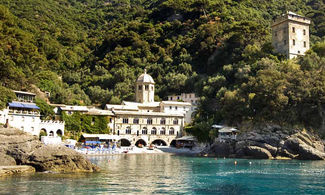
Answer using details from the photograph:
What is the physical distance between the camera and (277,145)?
4516 centimetres

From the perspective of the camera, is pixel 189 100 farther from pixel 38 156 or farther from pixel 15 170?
pixel 15 170

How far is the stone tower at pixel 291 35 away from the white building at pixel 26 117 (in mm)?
40815

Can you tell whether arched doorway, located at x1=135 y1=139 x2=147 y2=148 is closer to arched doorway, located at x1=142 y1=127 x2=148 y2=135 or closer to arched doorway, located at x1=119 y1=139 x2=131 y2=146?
arched doorway, located at x1=119 y1=139 x2=131 y2=146

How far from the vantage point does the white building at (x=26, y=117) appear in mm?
43906

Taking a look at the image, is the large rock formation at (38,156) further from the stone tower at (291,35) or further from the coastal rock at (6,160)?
the stone tower at (291,35)

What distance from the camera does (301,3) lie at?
113625 millimetres

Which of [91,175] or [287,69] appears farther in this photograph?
[287,69]

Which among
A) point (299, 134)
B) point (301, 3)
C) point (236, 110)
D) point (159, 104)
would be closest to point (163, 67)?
point (159, 104)

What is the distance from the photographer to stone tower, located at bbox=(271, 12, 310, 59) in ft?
200

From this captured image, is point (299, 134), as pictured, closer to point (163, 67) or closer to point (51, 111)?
point (51, 111)

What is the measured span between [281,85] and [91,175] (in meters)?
30.9

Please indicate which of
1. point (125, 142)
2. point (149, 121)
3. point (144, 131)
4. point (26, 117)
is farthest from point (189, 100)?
point (26, 117)

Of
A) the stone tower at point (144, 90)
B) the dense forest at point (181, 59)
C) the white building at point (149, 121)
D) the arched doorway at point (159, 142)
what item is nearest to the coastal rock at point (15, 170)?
the dense forest at point (181, 59)

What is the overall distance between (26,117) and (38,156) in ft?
65.5
